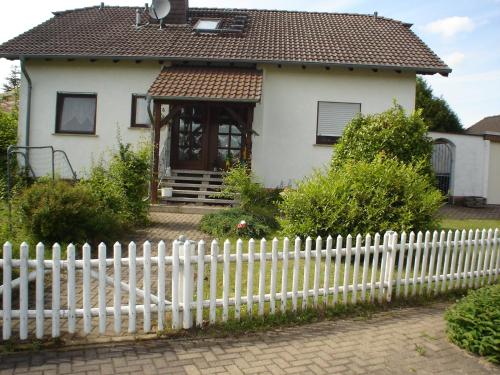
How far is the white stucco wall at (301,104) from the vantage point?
47.4ft

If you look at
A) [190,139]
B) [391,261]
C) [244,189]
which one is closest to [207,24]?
[190,139]

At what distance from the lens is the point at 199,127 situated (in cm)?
1530

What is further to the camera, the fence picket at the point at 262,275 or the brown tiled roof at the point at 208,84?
the brown tiled roof at the point at 208,84

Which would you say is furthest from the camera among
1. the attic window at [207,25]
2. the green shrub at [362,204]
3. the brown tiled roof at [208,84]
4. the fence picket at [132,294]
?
the attic window at [207,25]

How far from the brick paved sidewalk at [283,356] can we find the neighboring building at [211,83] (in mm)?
9505

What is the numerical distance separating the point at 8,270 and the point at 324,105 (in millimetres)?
11750

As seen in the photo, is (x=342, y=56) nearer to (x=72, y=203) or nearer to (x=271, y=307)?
(x=72, y=203)

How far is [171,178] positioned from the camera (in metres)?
13.8

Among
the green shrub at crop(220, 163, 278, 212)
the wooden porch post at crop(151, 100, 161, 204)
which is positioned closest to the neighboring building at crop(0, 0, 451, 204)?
the wooden porch post at crop(151, 100, 161, 204)

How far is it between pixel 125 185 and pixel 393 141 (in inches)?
215

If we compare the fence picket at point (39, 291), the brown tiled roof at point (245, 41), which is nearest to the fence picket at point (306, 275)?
the fence picket at point (39, 291)

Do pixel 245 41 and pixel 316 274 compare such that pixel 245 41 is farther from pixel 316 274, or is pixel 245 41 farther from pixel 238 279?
pixel 238 279

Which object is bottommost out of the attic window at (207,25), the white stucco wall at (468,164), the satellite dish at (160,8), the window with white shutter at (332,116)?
the white stucco wall at (468,164)

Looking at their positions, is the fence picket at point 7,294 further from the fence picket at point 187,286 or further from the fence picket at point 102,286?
the fence picket at point 187,286
